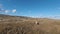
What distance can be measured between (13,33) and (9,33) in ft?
1.98

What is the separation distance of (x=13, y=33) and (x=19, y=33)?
3.19 ft

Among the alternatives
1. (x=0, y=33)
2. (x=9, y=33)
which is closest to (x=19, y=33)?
(x=9, y=33)

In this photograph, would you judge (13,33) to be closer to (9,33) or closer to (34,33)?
(9,33)

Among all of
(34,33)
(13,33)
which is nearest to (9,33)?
(13,33)

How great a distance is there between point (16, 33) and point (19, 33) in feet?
1.73

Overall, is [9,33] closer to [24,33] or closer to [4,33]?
[4,33]

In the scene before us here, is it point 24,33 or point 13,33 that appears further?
point 24,33

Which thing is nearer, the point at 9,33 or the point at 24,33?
the point at 9,33

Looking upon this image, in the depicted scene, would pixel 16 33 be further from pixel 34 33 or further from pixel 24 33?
pixel 34 33

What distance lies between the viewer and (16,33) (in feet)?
52.3

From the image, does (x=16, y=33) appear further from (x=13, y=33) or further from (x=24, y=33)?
(x=24, y=33)

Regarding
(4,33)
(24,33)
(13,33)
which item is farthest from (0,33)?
(24,33)

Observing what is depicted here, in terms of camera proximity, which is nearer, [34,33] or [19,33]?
[19,33]

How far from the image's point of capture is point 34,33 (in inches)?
703
